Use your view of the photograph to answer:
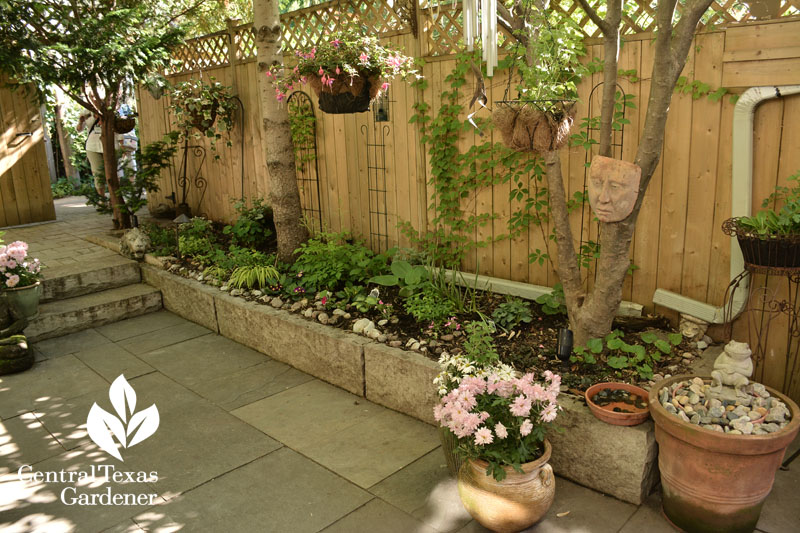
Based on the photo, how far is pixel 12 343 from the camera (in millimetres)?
4656

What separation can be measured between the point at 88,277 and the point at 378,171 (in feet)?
10.2

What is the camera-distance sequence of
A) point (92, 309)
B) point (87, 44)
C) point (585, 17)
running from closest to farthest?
1. point (585, 17)
2. point (92, 309)
3. point (87, 44)

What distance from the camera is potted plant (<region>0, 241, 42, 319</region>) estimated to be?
5012 millimetres

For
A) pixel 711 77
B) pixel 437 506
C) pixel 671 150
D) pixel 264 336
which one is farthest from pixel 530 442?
pixel 264 336

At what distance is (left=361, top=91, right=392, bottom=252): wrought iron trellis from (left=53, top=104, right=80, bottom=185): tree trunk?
8.73 m

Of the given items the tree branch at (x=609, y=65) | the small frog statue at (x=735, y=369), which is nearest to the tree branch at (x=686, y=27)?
the tree branch at (x=609, y=65)

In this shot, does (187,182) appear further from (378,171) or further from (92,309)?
(378,171)

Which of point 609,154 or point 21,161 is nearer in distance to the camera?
point 609,154

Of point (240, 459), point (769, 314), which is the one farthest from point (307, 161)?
point (769, 314)

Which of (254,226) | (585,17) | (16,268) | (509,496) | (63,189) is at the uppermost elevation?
(585,17)

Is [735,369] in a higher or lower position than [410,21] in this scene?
lower

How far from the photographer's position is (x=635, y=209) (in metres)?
3.24

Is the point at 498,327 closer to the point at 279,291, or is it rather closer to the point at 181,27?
the point at 279,291

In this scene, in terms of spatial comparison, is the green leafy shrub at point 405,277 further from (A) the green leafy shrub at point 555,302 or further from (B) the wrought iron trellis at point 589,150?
(B) the wrought iron trellis at point 589,150
